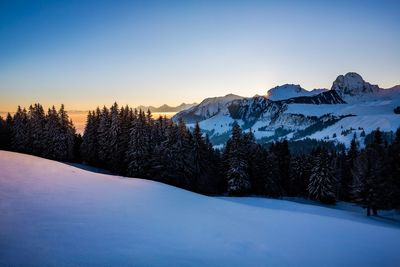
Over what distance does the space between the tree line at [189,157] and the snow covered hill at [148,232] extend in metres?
Result: 27.2

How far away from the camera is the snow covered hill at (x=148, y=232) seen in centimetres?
935

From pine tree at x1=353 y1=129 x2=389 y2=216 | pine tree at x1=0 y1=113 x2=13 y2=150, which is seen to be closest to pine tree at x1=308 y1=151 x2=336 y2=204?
pine tree at x1=353 y1=129 x2=389 y2=216

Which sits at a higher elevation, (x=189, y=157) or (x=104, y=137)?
(x=104, y=137)

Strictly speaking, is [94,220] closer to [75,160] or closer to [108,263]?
[108,263]

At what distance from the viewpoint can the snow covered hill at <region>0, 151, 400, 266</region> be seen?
935 centimetres

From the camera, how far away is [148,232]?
479 inches

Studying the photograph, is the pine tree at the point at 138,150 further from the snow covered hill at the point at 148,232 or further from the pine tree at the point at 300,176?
the pine tree at the point at 300,176

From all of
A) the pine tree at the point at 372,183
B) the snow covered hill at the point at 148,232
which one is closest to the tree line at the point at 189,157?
the pine tree at the point at 372,183

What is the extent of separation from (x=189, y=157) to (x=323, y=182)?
27120 mm

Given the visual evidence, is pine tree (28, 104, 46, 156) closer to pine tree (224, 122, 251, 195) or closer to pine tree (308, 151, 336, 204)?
pine tree (224, 122, 251, 195)

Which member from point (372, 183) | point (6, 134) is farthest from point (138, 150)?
point (6, 134)

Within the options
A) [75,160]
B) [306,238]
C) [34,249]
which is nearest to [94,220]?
[34,249]

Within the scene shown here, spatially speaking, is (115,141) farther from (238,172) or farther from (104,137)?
(238,172)

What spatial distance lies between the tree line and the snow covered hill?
89.2 ft
